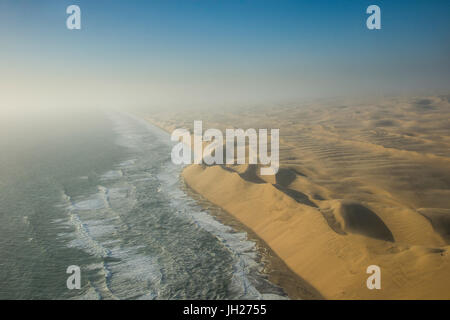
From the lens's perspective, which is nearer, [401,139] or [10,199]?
[10,199]

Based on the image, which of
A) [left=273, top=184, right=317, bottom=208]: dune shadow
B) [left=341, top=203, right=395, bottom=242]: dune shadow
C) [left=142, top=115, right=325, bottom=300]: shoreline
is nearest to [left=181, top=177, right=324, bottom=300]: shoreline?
[left=142, top=115, right=325, bottom=300]: shoreline

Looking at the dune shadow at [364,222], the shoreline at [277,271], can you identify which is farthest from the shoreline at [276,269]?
the dune shadow at [364,222]

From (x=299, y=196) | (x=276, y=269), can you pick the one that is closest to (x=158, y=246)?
(x=276, y=269)

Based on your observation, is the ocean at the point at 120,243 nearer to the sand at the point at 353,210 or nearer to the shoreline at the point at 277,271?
the shoreline at the point at 277,271

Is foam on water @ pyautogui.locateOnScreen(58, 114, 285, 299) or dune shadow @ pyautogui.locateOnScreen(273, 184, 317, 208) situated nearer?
foam on water @ pyautogui.locateOnScreen(58, 114, 285, 299)

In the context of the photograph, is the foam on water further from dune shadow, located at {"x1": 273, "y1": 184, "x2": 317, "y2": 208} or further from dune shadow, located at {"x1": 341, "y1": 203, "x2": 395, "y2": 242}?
dune shadow, located at {"x1": 341, "y1": 203, "x2": 395, "y2": 242}

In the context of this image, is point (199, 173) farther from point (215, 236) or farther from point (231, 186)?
point (215, 236)
